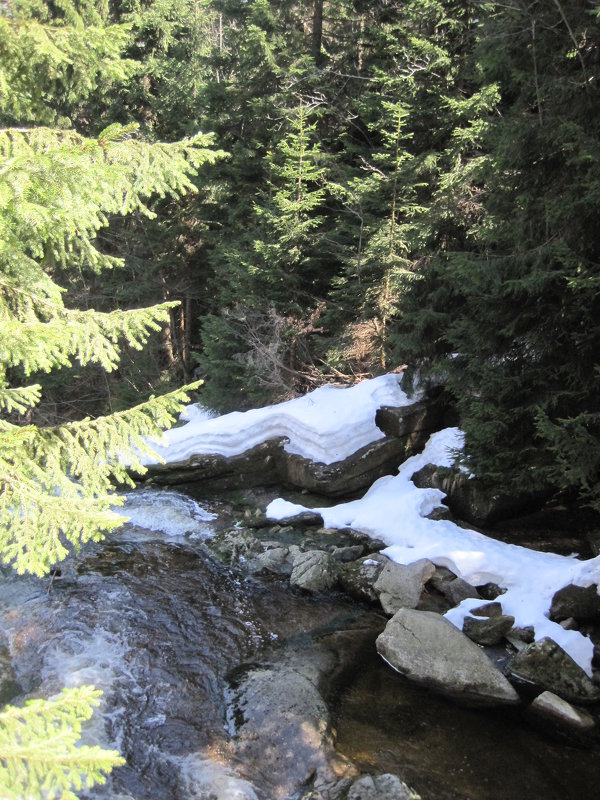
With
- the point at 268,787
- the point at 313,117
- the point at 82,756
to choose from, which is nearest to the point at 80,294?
the point at 313,117

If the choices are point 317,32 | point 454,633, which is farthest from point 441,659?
point 317,32

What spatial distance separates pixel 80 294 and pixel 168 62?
817 centimetres

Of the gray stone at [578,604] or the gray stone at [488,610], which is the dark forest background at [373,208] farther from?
the gray stone at [488,610]

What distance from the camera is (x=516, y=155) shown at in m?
6.72

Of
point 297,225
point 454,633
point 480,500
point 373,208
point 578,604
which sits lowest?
point 454,633

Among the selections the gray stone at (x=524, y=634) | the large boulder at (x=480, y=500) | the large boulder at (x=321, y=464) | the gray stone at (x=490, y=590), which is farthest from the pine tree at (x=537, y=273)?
the large boulder at (x=321, y=464)

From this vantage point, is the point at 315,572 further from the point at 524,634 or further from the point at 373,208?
the point at 373,208

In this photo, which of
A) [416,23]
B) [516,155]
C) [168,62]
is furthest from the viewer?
[168,62]

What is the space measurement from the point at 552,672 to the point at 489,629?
85 cm

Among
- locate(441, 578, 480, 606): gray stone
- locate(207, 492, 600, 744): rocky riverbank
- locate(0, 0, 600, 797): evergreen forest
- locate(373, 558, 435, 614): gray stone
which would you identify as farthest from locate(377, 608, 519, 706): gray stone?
locate(0, 0, 600, 797): evergreen forest

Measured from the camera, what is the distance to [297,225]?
12430 millimetres

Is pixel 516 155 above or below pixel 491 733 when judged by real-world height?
above

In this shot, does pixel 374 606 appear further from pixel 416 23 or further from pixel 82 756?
pixel 416 23

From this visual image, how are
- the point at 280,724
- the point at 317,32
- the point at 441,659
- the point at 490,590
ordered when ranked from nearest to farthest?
the point at 280,724 < the point at 441,659 < the point at 490,590 < the point at 317,32
